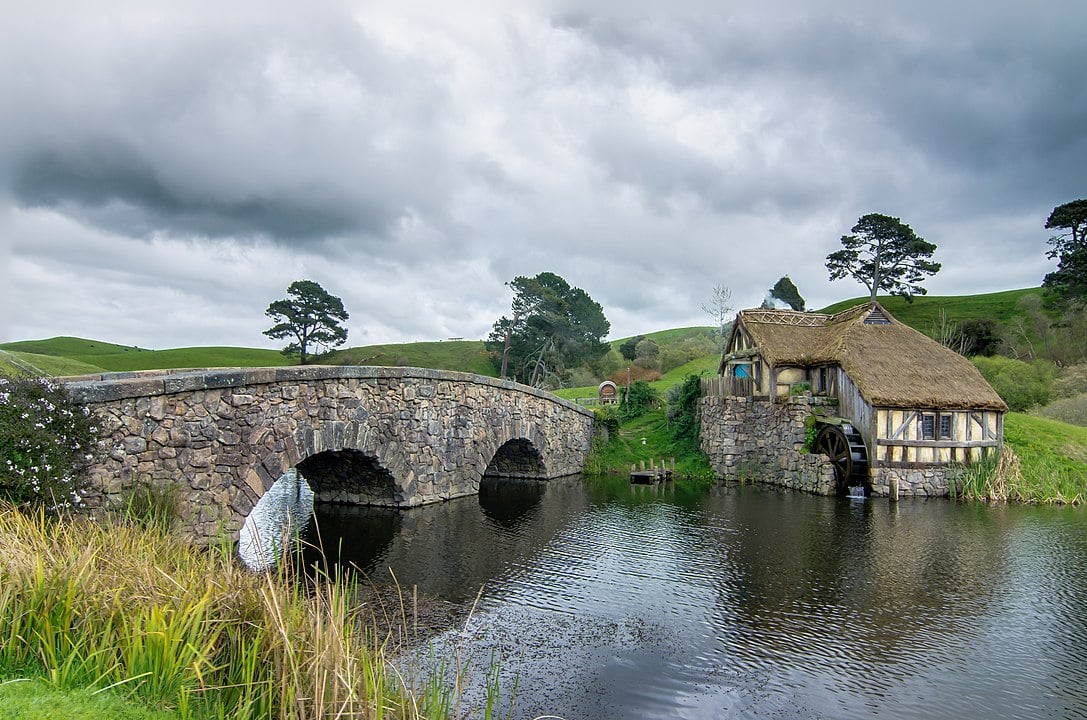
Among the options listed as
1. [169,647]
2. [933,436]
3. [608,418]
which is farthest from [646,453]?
[169,647]

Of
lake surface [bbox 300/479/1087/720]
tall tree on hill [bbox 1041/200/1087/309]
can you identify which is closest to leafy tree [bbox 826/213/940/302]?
tall tree on hill [bbox 1041/200/1087/309]

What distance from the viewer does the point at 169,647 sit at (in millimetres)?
4730

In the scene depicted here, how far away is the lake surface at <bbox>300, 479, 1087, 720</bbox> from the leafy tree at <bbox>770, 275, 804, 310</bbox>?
47635mm

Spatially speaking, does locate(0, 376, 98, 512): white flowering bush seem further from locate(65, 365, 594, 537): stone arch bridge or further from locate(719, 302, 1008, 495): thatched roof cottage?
locate(719, 302, 1008, 495): thatched roof cottage

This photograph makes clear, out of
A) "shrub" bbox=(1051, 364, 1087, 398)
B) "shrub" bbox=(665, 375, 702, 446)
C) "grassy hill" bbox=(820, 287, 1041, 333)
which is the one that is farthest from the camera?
"grassy hill" bbox=(820, 287, 1041, 333)

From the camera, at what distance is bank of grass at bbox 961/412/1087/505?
21031 millimetres

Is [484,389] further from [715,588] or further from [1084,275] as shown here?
[1084,275]

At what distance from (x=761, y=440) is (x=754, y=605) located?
658 inches

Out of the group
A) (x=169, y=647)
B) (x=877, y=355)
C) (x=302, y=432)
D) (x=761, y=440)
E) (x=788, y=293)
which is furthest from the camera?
(x=788, y=293)

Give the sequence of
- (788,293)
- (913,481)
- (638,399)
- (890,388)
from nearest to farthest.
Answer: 1. (913,481)
2. (890,388)
3. (638,399)
4. (788,293)

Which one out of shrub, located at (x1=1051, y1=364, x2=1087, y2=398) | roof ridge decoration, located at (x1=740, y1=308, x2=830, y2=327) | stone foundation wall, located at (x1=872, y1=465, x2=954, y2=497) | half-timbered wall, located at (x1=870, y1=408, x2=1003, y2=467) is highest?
roof ridge decoration, located at (x1=740, y1=308, x2=830, y2=327)

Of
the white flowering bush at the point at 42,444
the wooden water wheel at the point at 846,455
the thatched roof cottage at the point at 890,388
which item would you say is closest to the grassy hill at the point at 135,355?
the thatched roof cottage at the point at 890,388

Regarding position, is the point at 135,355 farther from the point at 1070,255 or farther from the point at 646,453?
the point at 1070,255

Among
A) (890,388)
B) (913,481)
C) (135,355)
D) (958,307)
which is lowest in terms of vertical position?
(913,481)
